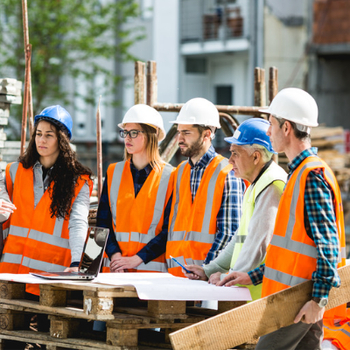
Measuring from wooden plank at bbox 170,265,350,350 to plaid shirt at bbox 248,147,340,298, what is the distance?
4.6 inches

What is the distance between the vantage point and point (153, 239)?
17.6 feet

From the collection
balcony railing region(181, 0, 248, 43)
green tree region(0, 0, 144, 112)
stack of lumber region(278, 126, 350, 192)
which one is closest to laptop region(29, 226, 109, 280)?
stack of lumber region(278, 126, 350, 192)

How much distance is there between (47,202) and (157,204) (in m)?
0.88

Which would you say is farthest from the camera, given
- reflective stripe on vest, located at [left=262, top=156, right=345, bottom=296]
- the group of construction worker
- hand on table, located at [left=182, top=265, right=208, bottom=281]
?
hand on table, located at [left=182, top=265, right=208, bottom=281]

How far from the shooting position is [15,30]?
21.9 meters

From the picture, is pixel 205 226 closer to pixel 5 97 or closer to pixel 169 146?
pixel 169 146

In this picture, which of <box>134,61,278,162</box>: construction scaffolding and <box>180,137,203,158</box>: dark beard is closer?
<box>180,137,203,158</box>: dark beard

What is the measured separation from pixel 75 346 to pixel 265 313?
4.68 ft

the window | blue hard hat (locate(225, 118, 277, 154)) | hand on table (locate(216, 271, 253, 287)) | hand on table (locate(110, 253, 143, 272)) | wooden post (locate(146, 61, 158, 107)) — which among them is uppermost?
the window

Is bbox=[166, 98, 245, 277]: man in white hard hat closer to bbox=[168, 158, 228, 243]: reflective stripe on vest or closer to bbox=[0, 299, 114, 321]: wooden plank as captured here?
bbox=[168, 158, 228, 243]: reflective stripe on vest

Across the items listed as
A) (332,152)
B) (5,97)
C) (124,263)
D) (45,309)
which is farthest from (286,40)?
(45,309)

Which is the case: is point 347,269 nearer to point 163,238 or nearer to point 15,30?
point 163,238

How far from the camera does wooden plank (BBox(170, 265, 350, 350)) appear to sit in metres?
3.43

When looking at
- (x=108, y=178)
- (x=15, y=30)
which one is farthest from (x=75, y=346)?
(x=15, y=30)
